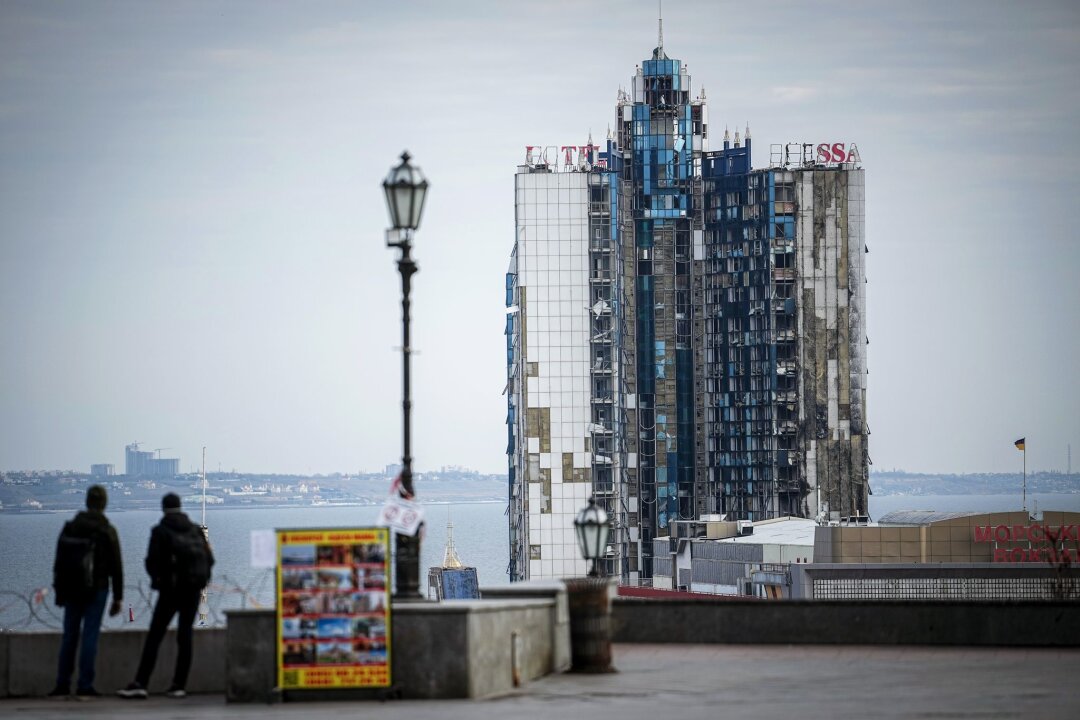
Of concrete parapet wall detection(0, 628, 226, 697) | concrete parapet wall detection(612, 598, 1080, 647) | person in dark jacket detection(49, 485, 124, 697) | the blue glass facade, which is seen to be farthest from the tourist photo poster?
the blue glass facade

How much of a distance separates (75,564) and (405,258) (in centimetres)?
510

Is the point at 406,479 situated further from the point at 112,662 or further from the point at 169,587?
the point at 112,662

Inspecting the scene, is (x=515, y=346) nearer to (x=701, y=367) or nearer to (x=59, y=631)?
(x=701, y=367)

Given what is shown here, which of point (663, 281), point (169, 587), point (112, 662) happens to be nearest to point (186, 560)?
point (169, 587)

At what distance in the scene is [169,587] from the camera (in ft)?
65.3

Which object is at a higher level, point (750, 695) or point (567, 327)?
point (567, 327)

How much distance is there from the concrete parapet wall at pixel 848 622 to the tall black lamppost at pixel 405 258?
5969mm

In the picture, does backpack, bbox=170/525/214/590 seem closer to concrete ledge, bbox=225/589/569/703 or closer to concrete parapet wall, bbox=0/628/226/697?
concrete ledge, bbox=225/589/569/703

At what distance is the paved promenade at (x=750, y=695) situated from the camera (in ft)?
59.0

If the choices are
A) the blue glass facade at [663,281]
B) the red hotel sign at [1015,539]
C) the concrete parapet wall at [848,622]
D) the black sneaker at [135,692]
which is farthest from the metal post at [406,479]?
the blue glass facade at [663,281]

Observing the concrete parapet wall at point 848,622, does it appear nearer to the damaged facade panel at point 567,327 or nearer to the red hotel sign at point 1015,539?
the red hotel sign at point 1015,539

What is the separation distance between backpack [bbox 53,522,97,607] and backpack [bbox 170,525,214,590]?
87cm

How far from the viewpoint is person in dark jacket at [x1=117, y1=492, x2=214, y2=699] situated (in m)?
19.9

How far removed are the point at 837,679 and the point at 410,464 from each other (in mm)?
5367
